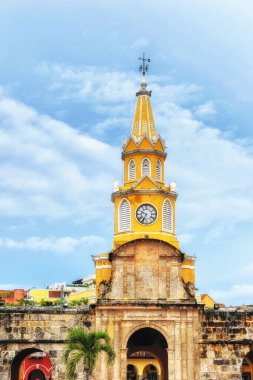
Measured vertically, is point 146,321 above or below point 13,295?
below

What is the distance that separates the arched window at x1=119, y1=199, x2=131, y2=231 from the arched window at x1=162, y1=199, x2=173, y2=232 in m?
2.62

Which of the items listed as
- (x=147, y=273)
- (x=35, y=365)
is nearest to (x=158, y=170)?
(x=147, y=273)

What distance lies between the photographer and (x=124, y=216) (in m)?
50.7

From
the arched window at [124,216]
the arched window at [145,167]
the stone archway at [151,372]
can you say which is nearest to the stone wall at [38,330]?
the arched window at [124,216]

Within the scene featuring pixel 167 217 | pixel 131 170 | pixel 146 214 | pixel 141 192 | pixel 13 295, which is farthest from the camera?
pixel 13 295

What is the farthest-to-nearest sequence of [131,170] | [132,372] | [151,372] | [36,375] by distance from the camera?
[151,372] < [132,372] < [36,375] < [131,170]

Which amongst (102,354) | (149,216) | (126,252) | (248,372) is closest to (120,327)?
(102,354)

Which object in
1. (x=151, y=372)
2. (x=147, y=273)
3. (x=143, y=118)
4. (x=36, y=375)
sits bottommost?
(x=36, y=375)

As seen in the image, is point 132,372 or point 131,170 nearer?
point 131,170

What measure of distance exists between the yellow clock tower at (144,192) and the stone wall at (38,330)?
21.3 feet

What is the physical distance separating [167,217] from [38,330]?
12744mm

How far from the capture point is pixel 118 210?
51156 millimetres

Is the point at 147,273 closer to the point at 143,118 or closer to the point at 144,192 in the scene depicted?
the point at 144,192

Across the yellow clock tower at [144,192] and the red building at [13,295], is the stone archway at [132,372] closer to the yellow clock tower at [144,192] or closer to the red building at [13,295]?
the red building at [13,295]
